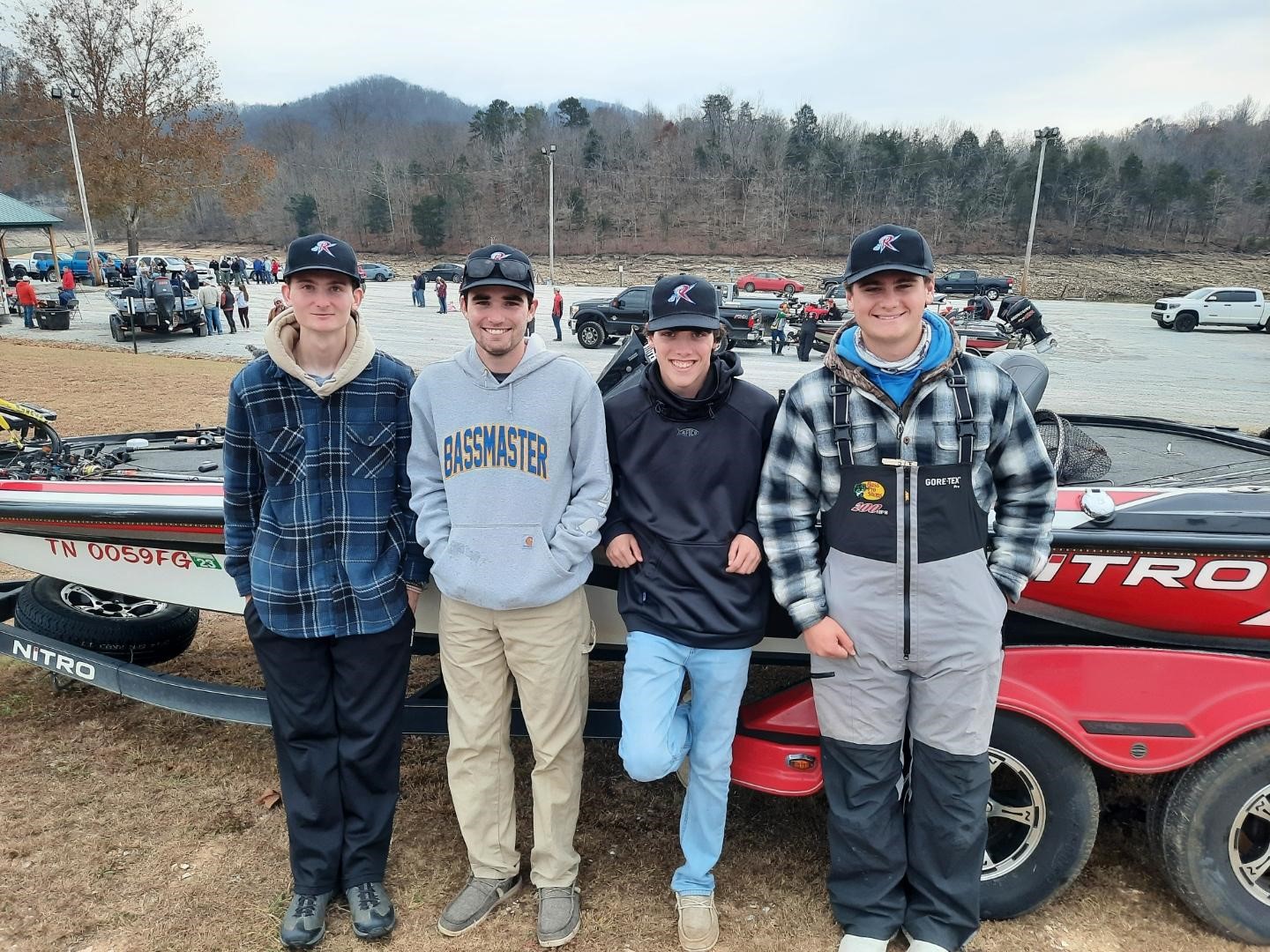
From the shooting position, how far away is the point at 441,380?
8.01 ft

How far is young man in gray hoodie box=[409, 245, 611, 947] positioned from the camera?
2379 mm

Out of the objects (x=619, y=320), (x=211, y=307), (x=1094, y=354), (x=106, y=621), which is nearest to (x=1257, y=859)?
(x=106, y=621)

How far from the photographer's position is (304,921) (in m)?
2.52

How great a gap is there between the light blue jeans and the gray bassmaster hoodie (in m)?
0.35

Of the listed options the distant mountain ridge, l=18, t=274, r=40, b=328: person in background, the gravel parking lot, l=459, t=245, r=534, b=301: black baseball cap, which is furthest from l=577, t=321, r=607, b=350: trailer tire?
the distant mountain ridge

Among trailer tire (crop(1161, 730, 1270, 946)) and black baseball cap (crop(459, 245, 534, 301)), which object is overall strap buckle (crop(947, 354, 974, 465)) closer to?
black baseball cap (crop(459, 245, 534, 301))

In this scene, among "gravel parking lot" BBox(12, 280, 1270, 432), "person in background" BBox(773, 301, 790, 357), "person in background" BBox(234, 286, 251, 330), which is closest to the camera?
"gravel parking lot" BBox(12, 280, 1270, 432)

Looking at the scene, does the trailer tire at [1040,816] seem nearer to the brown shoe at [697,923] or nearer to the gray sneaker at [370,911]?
the brown shoe at [697,923]

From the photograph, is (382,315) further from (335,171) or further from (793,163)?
(335,171)

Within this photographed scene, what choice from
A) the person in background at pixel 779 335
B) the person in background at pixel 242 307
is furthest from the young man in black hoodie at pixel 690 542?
the person in background at pixel 242 307

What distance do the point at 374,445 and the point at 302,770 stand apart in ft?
3.44

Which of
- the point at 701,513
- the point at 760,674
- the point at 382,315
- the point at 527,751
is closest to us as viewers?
the point at 701,513

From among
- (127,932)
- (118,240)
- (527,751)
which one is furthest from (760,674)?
(118,240)

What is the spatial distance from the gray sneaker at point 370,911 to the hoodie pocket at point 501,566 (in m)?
1.05
